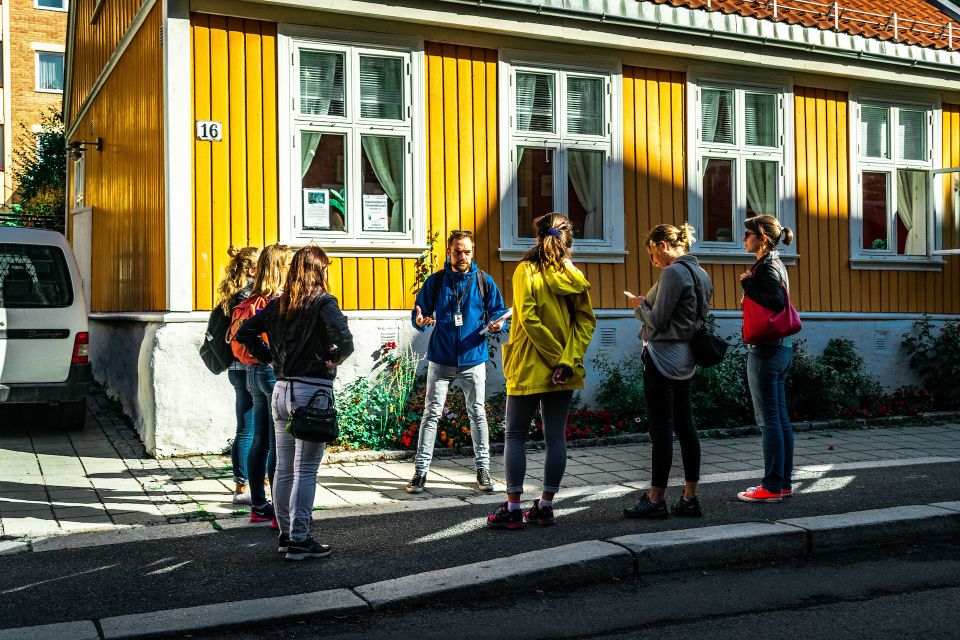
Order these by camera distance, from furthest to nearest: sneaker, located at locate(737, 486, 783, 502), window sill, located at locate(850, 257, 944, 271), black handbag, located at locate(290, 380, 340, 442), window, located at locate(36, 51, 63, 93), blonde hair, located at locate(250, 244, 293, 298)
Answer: window, located at locate(36, 51, 63, 93)
window sill, located at locate(850, 257, 944, 271)
sneaker, located at locate(737, 486, 783, 502)
blonde hair, located at locate(250, 244, 293, 298)
black handbag, located at locate(290, 380, 340, 442)

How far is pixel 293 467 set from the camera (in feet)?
18.6

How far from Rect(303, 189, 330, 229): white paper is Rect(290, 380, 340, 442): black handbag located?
4.61 metres

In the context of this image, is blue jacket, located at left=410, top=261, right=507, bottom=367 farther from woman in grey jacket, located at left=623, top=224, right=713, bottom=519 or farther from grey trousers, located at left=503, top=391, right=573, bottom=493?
woman in grey jacket, located at left=623, top=224, right=713, bottom=519

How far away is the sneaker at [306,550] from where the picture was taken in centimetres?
556

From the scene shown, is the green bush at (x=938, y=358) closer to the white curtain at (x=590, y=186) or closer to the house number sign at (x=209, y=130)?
the white curtain at (x=590, y=186)

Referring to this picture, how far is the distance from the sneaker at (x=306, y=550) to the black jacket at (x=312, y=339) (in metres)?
0.92

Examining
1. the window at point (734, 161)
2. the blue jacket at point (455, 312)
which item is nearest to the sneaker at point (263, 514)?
the blue jacket at point (455, 312)

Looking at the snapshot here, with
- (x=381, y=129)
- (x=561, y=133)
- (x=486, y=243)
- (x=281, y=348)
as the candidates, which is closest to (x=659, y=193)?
(x=561, y=133)

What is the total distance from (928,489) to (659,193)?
5136 millimetres

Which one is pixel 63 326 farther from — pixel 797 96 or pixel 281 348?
pixel 797 96

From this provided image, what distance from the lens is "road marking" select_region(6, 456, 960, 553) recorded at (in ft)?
19.7

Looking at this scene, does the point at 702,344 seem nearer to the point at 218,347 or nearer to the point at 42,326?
the point at 218,347

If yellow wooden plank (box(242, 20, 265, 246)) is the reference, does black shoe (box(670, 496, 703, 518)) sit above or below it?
below

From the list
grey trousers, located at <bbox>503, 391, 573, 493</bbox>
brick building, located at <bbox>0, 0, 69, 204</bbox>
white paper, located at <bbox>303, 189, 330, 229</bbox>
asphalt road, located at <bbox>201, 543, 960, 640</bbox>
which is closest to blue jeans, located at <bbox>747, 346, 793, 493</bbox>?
asphalt road, located at <bbox>201, 543, 960, 640</bbox>
